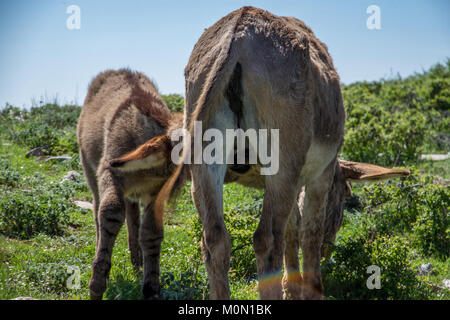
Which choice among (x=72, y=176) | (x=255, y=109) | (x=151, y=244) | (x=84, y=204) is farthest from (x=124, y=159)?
(x=72, y=176)

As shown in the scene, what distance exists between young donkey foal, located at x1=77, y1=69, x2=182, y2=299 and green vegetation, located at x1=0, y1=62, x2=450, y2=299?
0.29 m

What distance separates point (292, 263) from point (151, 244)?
1.44m

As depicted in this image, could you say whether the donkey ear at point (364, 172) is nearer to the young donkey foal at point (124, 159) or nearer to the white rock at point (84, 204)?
the young donkey foal at point (124, 159)

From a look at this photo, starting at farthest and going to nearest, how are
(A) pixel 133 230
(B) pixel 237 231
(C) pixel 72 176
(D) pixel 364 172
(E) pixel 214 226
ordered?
(C) pixel 72 176
(A) pixel 133 230
(B) pixel 237 231
(D) pixel 364 172
(E) pixel 214 226

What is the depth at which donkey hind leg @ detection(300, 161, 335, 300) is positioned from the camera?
167 inches

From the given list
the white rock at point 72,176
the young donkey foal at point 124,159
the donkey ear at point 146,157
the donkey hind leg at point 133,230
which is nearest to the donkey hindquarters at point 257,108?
the donkey ear at point 146,157

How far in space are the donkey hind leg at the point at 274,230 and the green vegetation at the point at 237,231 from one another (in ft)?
3.85

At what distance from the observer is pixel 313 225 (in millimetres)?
4277

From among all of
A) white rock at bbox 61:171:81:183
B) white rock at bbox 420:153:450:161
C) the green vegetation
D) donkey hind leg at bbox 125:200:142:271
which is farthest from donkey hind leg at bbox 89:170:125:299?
white rock at bbox 420:153:450:161

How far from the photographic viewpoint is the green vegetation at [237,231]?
A: 177 inches

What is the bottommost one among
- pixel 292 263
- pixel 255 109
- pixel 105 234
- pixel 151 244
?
pixel 292 263

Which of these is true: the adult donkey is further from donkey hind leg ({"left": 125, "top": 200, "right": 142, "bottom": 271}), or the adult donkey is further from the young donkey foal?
donkey hind leg ({"left": 125, "top": 200, "right": 142, "bottom": 271})

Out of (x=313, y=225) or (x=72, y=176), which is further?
(x=72, y=176)

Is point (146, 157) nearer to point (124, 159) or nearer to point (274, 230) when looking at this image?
point (124, 159)
